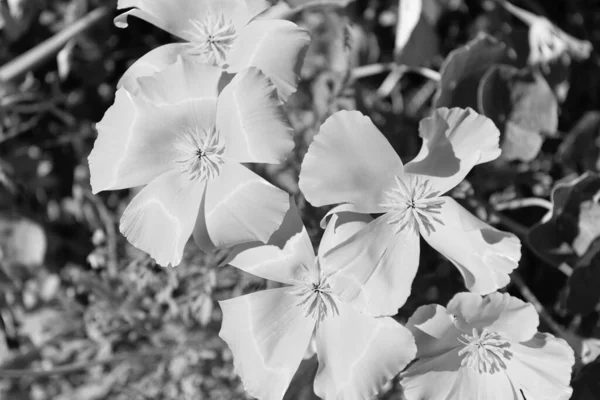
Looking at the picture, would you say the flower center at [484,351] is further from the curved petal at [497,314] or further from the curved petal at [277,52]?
the curved petal at [277,52]

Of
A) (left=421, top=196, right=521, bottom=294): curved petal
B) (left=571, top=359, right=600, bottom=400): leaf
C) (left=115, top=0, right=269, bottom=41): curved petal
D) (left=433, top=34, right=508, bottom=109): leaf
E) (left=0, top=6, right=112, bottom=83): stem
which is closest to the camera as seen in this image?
(left=421, top=196, right=521, bottom=294): curved petal

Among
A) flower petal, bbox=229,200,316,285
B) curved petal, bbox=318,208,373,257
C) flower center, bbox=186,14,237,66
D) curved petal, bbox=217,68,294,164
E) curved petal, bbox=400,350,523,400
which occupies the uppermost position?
flower center, bbox=186,14,237,66

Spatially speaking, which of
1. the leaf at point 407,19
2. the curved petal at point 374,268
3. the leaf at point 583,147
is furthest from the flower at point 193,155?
the leaf at point 583,147

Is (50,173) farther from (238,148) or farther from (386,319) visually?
(386,319)

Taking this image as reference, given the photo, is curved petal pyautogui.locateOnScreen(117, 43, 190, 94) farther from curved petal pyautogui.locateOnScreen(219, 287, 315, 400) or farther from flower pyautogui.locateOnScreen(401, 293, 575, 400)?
flower pyautogui.locateOnScreen(401, 293, 575, 400)

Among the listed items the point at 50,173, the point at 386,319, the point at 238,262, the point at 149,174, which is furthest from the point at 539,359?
the point at 50,173

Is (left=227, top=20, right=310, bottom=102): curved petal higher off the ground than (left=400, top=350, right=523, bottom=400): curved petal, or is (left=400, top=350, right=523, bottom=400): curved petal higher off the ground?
(left=227, top=20, right=310, bottom=102): curved petal

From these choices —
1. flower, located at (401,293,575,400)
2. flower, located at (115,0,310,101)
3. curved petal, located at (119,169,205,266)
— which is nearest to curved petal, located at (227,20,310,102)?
flower, located at (115,0,310,101)
